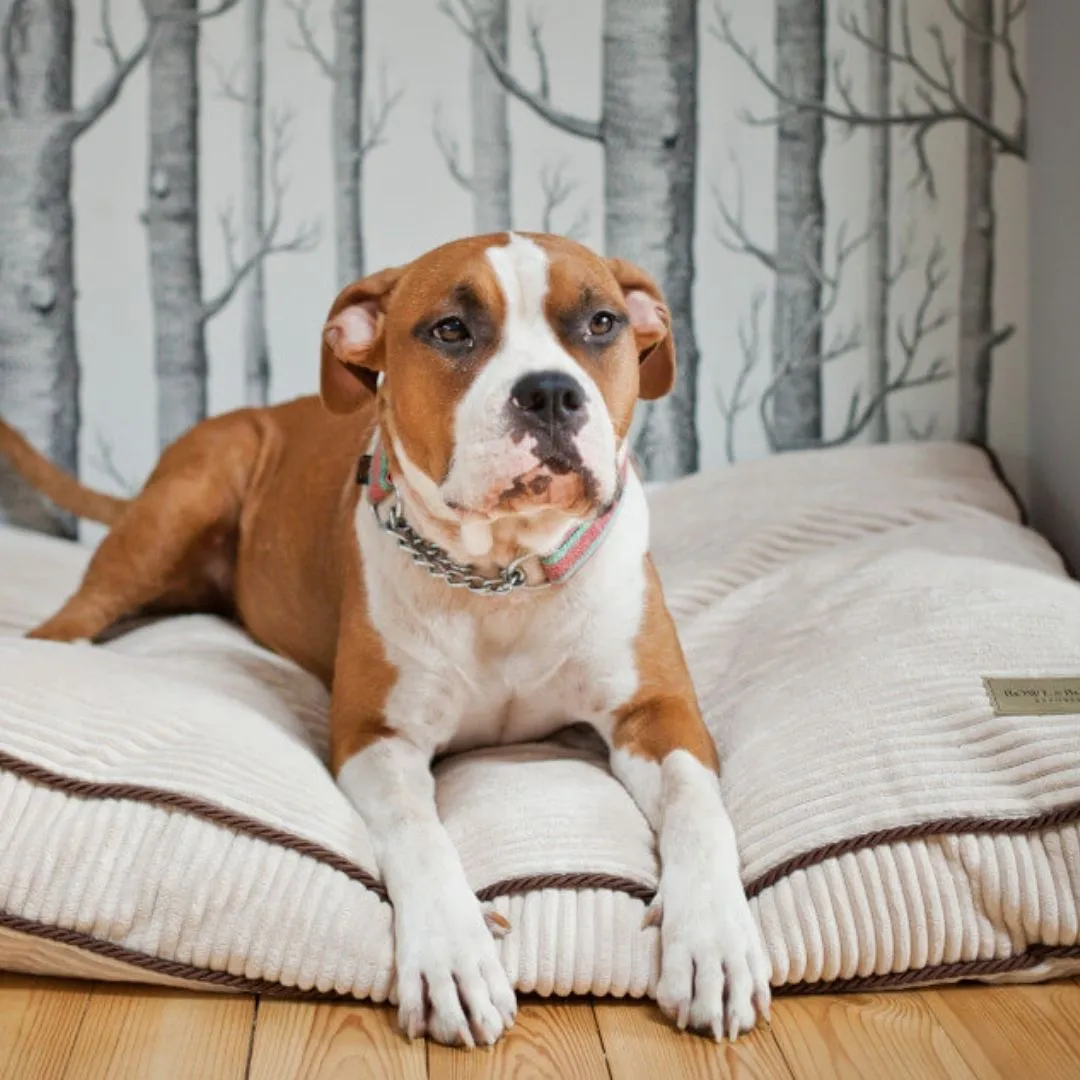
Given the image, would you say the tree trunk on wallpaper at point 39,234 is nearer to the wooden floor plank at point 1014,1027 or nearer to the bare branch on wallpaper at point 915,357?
the bare branch on wallpaper at point 915,357

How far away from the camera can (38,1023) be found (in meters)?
1.85

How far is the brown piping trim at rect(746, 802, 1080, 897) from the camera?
193 centimetres

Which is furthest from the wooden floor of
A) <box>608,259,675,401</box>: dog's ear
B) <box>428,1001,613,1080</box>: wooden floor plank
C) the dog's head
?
<box>608,259,675,401</box>: dog's ear

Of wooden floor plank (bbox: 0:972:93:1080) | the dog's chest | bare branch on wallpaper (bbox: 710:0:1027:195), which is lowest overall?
wooden floor plank (bbox: 0:972:93:1080)

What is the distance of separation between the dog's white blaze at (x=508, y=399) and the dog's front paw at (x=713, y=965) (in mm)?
609

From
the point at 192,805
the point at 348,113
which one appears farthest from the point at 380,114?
the point at 192,805

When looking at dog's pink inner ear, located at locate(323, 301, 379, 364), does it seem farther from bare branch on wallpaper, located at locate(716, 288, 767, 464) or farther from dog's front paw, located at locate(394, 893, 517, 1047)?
bare branch on wallpaper, located at locate(716, 288, 767, 464)

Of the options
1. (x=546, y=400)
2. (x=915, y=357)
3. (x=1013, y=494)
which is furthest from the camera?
(x=915, y=357)

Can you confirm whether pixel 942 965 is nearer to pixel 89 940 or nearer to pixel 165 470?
pixel 89 940

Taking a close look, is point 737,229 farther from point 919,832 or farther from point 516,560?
point 919,832

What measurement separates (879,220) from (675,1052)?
8.80 feet

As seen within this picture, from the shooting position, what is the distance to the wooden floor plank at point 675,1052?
68.2 inches

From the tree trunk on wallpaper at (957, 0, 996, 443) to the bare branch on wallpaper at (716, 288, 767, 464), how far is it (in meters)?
0.54

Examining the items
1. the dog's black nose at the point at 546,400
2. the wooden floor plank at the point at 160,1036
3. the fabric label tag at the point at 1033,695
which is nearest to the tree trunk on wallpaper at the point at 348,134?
the dog's black nose at the point at 546,400
